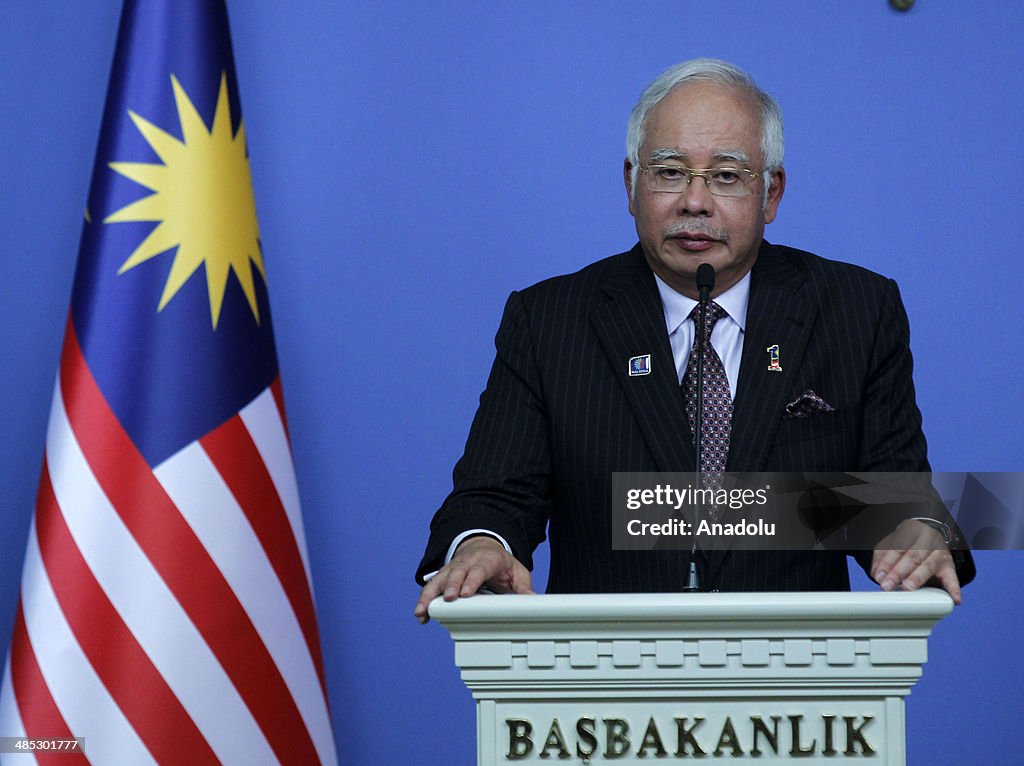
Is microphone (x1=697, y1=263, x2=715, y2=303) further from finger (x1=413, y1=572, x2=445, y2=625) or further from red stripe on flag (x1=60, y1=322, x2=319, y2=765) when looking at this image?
red stripe on flag (x1=60, y1=322, x2=319, y2=765)

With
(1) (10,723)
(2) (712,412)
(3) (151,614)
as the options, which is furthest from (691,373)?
(1) (10,723)

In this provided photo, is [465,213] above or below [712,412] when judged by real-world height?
above

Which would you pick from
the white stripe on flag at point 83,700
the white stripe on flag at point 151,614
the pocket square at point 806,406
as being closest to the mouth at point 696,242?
the pocket square at point 806,406

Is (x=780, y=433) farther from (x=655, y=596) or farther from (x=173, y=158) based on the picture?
(x=173, y=158)

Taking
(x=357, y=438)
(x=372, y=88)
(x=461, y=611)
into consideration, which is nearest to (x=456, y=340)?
(x=357, y=438)

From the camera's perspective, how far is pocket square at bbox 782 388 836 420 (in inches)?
70.1

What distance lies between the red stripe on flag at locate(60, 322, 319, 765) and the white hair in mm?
1002

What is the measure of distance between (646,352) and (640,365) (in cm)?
2

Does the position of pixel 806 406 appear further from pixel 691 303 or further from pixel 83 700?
pixel 83 700

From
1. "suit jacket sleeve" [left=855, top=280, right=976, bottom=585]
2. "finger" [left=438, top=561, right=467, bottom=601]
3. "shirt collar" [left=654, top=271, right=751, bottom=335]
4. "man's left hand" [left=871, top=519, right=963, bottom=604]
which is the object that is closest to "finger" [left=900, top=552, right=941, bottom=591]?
"man's left hand" [left=871, top=519, right=963, bottom=604]

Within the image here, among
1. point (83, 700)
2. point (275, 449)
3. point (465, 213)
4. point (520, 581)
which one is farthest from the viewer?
point (465, 213)

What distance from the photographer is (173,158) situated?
7.86ft

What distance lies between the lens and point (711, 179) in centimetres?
186

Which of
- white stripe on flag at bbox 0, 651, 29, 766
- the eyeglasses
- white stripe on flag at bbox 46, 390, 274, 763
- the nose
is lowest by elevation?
white stripe on flag at bbox 0, 651, 29, 766
